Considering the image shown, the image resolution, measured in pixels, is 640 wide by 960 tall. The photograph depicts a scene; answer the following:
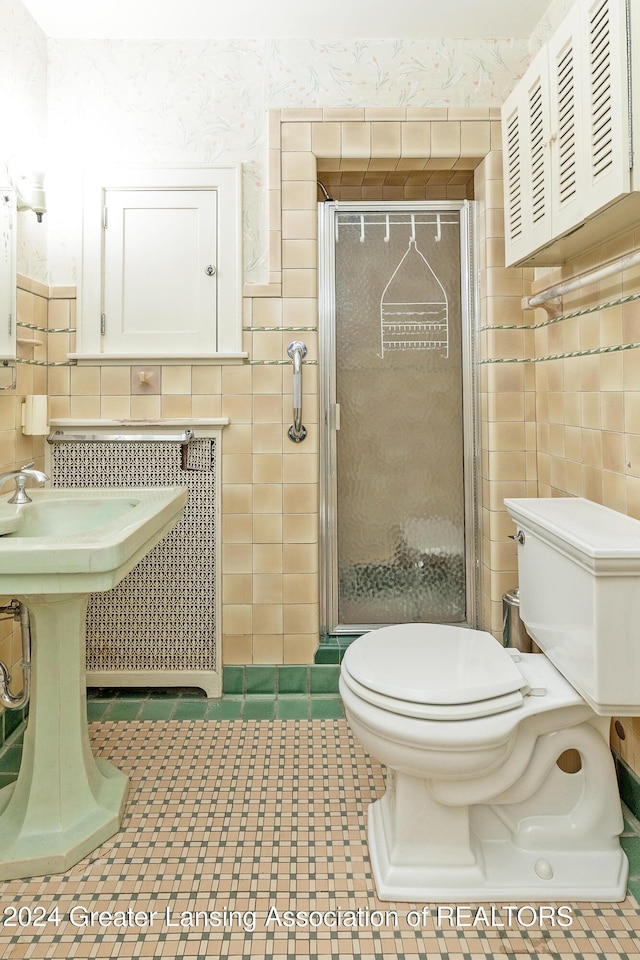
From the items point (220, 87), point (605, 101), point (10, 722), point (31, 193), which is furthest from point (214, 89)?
point (10, 722)

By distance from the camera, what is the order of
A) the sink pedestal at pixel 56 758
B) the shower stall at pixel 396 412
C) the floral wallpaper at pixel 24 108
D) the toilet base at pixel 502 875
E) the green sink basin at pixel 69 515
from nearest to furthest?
the toilet base at pixel 502 875
the sink pedestal at pixel 56 758
the green sink basin at pixel 69 515
the floral wallpaper at pixel 24 108
the shower stall at pixel 396 412

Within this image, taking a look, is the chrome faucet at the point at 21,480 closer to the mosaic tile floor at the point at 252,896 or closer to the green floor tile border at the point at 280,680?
the mosaic tile floor at the point at 252,896

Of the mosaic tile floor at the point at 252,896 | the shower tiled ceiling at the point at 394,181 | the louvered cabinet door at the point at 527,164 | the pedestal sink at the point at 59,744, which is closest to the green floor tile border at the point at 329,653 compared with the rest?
the mosaic tile floor at the point at 252,896

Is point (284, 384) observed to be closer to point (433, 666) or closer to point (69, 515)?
point (69, 515)

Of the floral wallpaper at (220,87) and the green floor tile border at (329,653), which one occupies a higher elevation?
the floral wallpaper at (220,87)

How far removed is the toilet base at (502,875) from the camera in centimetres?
138

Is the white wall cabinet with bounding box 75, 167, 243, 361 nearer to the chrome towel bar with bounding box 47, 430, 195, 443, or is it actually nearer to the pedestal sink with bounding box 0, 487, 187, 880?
the chrome towel bar with bounding box 47, 430, 195, 443

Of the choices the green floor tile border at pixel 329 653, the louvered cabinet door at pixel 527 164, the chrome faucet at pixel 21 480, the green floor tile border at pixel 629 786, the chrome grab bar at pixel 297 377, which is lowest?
the green floor tile border at pixel 629 786

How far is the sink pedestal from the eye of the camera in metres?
1.50

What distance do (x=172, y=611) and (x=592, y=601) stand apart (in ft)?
5.08

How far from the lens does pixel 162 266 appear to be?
2314mm

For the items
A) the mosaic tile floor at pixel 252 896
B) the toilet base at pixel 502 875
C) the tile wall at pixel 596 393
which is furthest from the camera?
the tile wall at pixel 596 393

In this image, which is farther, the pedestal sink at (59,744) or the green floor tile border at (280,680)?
the green floor tile border at (280,680)

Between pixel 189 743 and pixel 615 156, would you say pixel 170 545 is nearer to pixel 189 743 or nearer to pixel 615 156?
pixel 189 743
